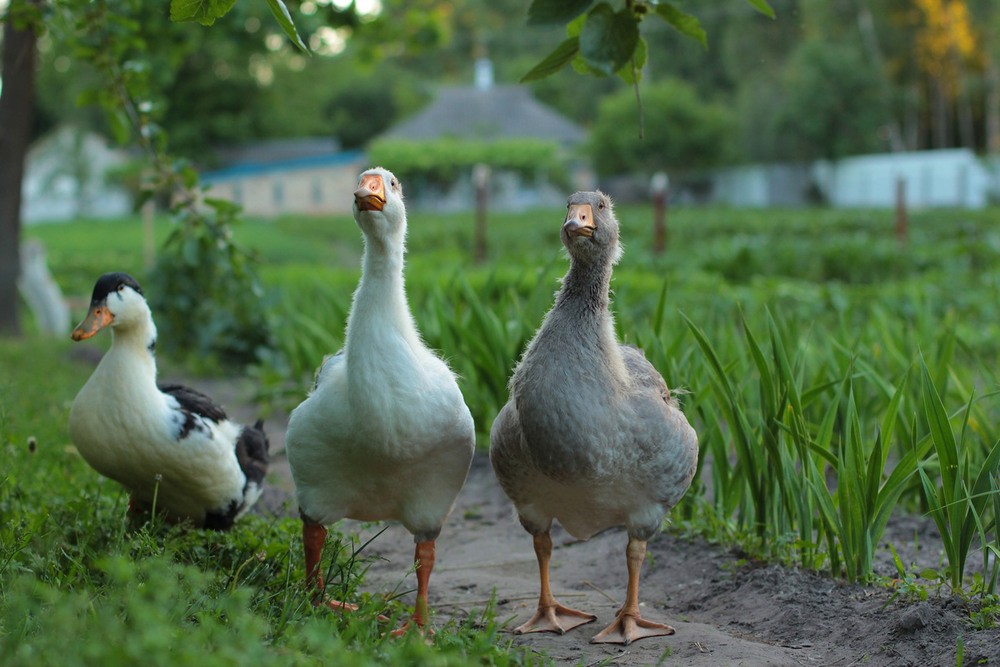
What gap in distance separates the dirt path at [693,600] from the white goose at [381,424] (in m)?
0.24

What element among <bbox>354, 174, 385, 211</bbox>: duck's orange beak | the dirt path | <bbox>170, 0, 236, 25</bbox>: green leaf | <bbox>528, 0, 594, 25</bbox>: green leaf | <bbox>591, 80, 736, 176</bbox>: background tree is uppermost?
<bbox>591, 80, 736, 176</bbox>: background tree

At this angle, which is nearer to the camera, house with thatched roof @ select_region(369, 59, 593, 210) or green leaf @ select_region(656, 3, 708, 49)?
green leaf @ select_region(656, 3, 708, 49)

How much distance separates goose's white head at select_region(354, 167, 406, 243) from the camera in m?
2.51

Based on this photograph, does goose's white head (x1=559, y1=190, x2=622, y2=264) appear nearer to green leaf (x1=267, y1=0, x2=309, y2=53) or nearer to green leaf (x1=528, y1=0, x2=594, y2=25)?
green leaf (x1=528, y1=0, x2=594, y2=25)

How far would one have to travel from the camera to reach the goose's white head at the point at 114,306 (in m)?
3.11

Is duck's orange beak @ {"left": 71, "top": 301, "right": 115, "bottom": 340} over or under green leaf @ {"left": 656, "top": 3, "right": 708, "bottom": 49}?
under

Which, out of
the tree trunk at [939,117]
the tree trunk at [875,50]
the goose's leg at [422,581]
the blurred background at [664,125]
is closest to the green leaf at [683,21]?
the goose's leg at [422,581]

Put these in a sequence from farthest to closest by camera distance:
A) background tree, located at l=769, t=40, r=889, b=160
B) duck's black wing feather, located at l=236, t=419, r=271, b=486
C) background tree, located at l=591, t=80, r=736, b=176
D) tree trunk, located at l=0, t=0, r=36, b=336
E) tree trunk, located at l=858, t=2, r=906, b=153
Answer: background tree, located at l=591, t=80, r=736, b=176 < tree trunk, located at l=858, t=2, r=906, b=153 < background tree, located at l=769, t=40, r=889, b=160 < tree trunk, located at l=0, t=0, r=36, b=336 < duck's black wing feather, located at l=236, t=419, r=271, b=486

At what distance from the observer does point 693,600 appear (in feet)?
10.0

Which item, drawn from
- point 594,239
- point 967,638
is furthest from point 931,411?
point 594,239

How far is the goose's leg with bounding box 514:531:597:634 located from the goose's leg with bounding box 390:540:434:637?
0.32 meters

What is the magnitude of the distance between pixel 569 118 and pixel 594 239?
4948cm

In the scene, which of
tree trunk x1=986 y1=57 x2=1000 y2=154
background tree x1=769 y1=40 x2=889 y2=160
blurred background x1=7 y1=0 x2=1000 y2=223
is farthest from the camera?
blurred background x1=7 y1=0 x2=1000 y2=223

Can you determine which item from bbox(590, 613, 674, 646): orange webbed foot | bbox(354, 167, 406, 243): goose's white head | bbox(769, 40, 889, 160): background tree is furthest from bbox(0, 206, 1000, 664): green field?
bbox(769, 40, 889, 160): background tree
